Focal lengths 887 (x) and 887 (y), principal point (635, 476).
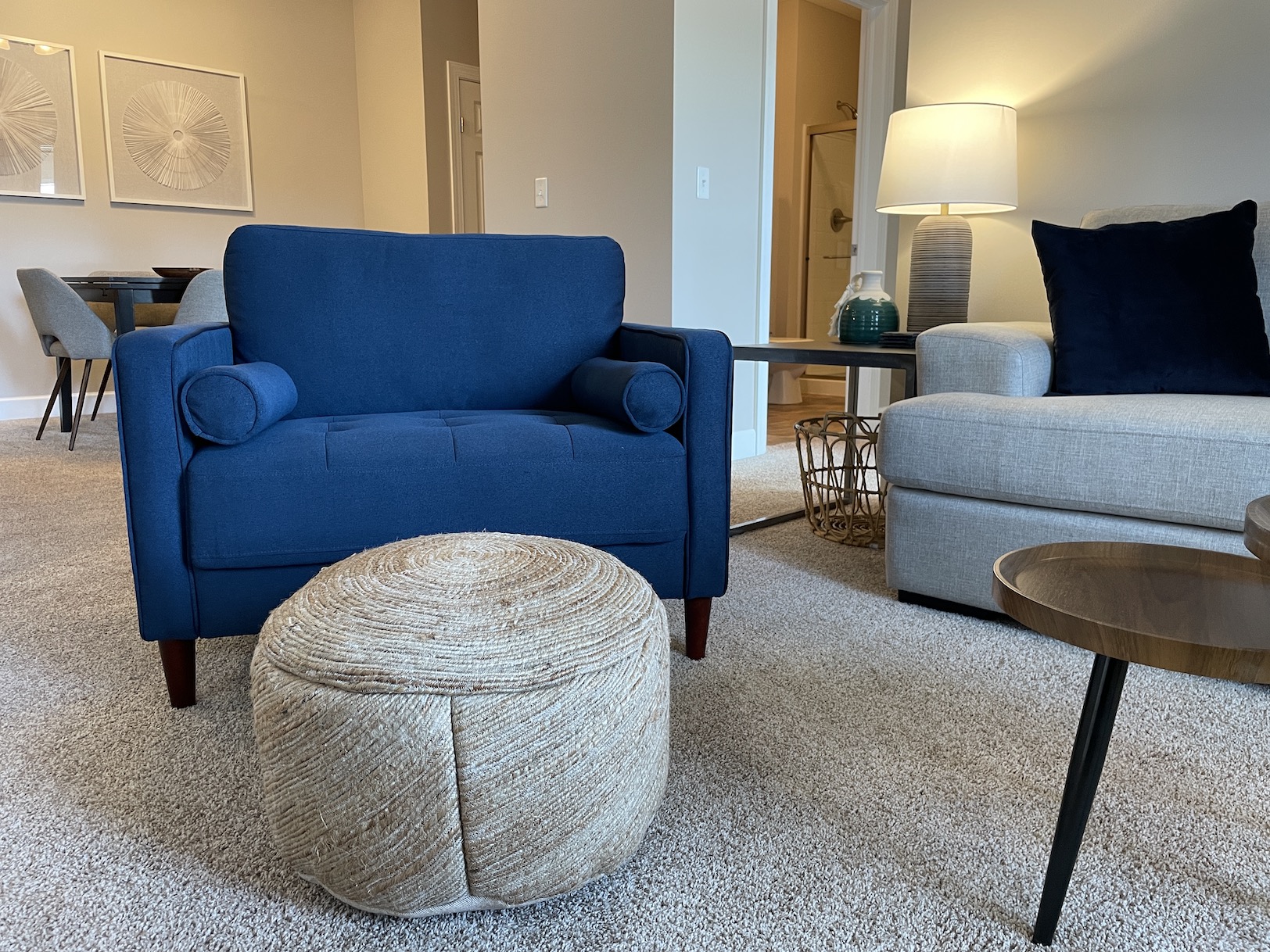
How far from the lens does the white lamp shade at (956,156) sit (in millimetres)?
2693

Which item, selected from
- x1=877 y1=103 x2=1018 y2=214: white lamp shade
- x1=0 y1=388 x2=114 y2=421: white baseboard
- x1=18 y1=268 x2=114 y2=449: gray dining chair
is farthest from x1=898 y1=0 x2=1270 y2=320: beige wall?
x1=0 y1=388 x2=114 y2=421: white baseboard

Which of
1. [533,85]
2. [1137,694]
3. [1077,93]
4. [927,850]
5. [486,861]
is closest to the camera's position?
[486,861]

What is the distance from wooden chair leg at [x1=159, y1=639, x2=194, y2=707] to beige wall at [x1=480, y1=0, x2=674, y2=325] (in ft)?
7.66

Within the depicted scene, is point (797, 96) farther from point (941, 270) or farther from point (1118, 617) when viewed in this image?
point (1118, 617)

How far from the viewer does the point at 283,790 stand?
3.10 ft

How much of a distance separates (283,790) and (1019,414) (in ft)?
4.91

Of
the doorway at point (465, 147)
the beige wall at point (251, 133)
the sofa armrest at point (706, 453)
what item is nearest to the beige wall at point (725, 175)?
the sofa armrest at point (706, 453)

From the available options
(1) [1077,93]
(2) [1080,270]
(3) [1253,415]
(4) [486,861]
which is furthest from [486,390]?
(1) [1077,93]

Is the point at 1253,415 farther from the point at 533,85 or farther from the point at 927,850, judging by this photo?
the point at 533,85

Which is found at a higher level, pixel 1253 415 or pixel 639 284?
pixel 639 284

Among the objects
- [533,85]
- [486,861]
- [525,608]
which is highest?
[533,85]

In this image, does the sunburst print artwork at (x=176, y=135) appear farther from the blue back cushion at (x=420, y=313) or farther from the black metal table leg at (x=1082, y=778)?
the black metal table leg at (x=1082, y=778)

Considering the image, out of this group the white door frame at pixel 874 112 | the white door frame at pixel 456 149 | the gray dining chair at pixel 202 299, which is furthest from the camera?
the white door frame at pixel 456 149

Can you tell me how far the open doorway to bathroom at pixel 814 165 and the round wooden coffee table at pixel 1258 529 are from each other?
501cm
